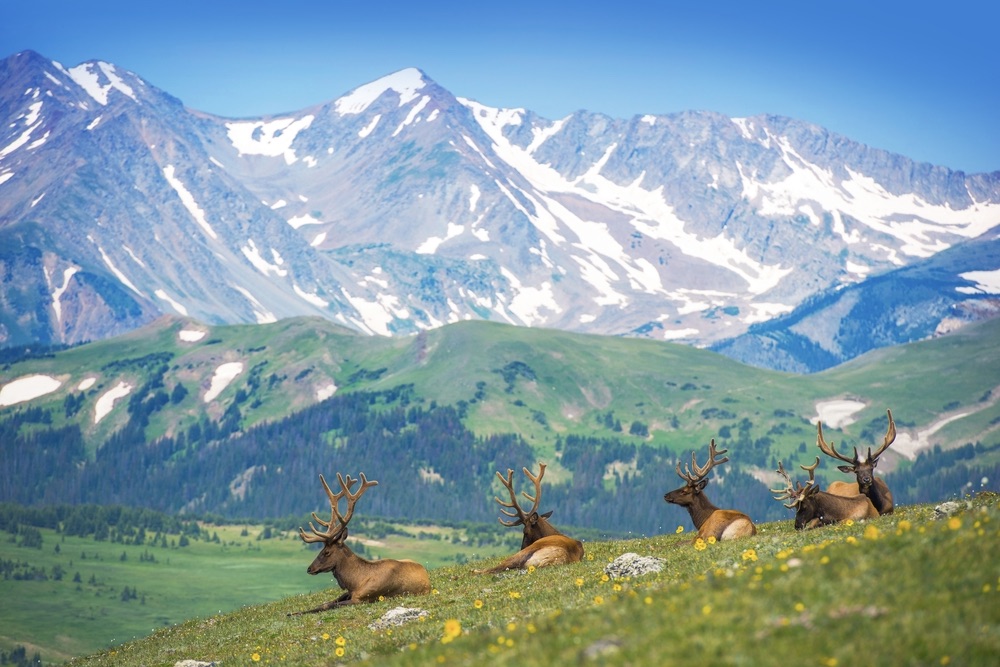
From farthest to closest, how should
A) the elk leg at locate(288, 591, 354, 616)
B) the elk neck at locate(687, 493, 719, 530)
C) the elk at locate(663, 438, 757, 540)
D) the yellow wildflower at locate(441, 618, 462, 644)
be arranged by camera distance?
the elk neck at locate(687, 493, 719, 530), the elk leg at locate(288, 591, 354, 616), the elk at locate(663, 438, 757, 540), the yellow wildflower at locate(441, 618, 462, 644)

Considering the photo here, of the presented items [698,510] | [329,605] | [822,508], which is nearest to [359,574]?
[329,605]

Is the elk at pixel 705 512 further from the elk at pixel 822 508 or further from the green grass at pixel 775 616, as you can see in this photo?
the green grass at pixel 775 616

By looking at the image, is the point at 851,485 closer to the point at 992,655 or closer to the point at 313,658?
the point at 313,658

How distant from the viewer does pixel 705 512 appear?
155 feet

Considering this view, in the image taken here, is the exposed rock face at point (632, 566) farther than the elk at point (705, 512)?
No

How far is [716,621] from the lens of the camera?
19375mm

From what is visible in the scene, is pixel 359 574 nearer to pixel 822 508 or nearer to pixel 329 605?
pixel 329 605

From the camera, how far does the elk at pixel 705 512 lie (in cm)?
4031

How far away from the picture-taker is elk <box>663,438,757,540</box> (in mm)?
40312

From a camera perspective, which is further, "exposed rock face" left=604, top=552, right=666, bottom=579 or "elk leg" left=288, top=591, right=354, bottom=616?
"elk leg" left=288, top=591, right=354, bottom=616

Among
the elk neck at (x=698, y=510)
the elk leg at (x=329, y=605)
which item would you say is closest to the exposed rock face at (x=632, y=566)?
the elk leg at (x=329, y=605)

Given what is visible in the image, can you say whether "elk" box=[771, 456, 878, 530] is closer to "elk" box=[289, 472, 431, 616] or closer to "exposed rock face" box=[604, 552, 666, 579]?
"exposed rock face" box=[604, 552, 666, 579]

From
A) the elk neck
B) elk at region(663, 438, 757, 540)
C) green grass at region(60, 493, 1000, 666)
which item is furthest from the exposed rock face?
the elk neck

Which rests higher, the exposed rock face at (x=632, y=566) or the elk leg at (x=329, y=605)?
the exposed rock face at (x=632, y=566)
